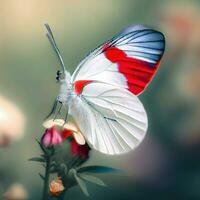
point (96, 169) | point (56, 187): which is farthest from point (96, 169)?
point (56, 187)

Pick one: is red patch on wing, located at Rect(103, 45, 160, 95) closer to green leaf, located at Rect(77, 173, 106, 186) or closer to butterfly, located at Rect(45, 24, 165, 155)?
butterfly, located at Rect(45, 24, 165, 155)

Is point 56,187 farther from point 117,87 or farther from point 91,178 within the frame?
point 117,87

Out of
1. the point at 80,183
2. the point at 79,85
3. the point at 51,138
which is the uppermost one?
the point at 79,85

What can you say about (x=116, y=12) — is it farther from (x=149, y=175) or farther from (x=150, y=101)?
(x=149, y=175)

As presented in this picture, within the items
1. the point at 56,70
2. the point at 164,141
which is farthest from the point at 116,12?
the point at 164,141

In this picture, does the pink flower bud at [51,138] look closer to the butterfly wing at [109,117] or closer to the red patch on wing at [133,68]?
the butterfly wing at [109,117]

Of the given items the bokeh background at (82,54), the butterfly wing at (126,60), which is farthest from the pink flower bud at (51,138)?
the butterfly wing at (126,60)
